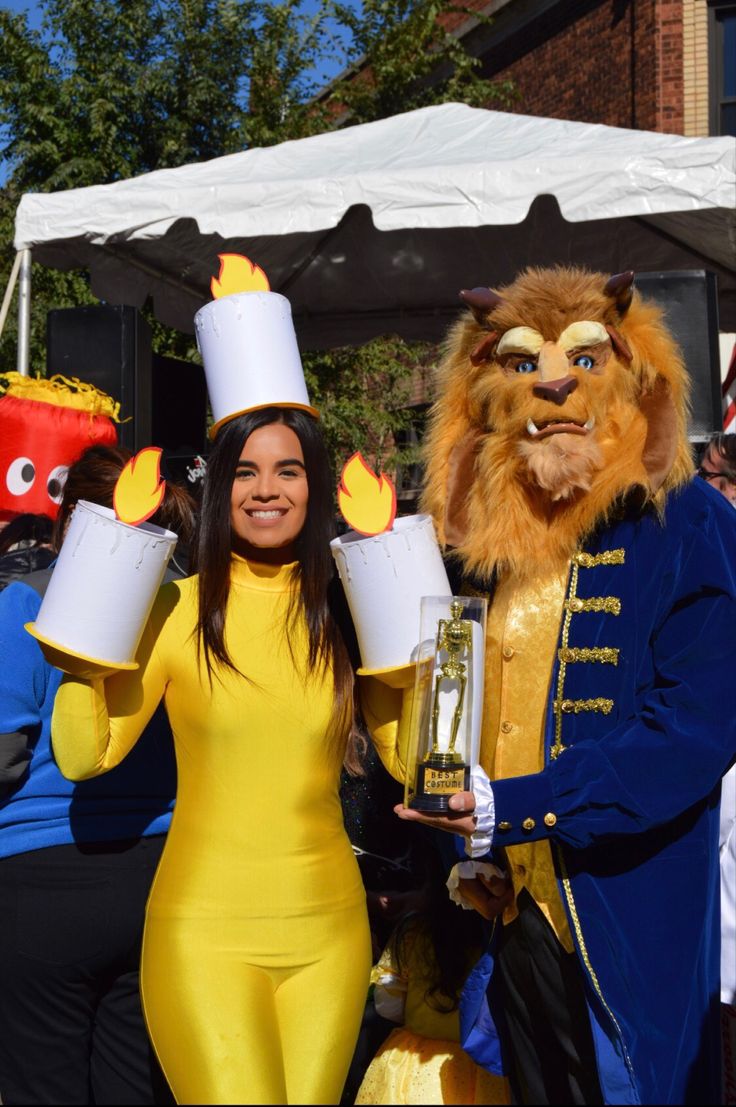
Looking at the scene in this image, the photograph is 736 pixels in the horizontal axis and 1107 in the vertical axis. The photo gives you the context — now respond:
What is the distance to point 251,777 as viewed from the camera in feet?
7.24

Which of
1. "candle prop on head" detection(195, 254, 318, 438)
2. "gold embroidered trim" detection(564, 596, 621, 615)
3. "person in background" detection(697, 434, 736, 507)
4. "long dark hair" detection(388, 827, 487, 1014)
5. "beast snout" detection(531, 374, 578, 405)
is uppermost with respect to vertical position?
"candle prop on head" detection(195, 254, 318, 438)

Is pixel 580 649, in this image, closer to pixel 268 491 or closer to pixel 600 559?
pixel 600 559

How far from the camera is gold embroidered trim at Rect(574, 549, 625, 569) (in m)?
2.27

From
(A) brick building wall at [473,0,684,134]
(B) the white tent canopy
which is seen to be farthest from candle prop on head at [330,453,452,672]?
(A) brick building wall at [473,0,684,134]

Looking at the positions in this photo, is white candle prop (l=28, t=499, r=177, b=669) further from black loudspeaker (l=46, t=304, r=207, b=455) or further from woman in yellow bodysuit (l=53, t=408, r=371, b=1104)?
black loudspeaker (l=46, t=304, r=207, b=455)

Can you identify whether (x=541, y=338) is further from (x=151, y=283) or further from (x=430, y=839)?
(x=151, y=283)

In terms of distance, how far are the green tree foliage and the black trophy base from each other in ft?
22.8

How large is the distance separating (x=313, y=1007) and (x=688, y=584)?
107 cm

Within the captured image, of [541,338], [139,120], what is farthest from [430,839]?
[139,120]

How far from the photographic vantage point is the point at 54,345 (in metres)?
5.41

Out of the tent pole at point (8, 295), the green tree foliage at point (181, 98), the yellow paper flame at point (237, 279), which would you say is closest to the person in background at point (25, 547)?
the yellow paper flame at point (237, 279)

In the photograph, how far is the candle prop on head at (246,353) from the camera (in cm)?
239

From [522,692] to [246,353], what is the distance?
912mm

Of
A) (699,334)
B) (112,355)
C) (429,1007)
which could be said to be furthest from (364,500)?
(112,355)
